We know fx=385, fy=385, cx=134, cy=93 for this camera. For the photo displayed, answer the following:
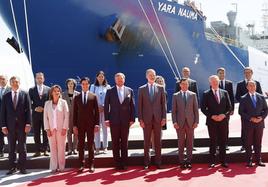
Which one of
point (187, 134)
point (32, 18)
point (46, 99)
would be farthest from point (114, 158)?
point (32, 18)

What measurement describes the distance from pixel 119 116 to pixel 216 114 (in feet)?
4.59

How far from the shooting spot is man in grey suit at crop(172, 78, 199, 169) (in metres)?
5.49

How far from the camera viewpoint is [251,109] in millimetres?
5531

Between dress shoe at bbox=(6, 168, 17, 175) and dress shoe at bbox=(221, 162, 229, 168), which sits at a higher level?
dress shoe at bbox=(6, 168, 17, 175)

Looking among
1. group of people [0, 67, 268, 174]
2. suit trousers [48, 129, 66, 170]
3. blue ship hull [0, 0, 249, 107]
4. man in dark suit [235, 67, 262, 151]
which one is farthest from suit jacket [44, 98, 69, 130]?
blue ship hull [0, 0, 249, 107]

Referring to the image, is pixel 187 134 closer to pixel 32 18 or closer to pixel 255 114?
pixel 255 114

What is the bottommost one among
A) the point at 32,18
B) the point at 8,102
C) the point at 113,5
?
the point at 8,102

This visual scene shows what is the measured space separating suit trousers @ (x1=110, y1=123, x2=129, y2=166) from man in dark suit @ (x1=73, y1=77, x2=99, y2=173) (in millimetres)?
265

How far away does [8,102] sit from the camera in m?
5.43

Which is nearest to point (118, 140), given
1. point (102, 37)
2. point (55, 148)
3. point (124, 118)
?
point (124, 118)

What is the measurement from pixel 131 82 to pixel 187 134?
599cm

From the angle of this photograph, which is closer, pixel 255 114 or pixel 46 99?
pixel 255 114

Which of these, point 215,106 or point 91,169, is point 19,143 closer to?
point 91,169

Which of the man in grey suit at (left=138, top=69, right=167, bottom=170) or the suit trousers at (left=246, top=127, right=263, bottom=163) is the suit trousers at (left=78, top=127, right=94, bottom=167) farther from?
the suit trousers at (left=246, top=127, right=263, bottom=163)
